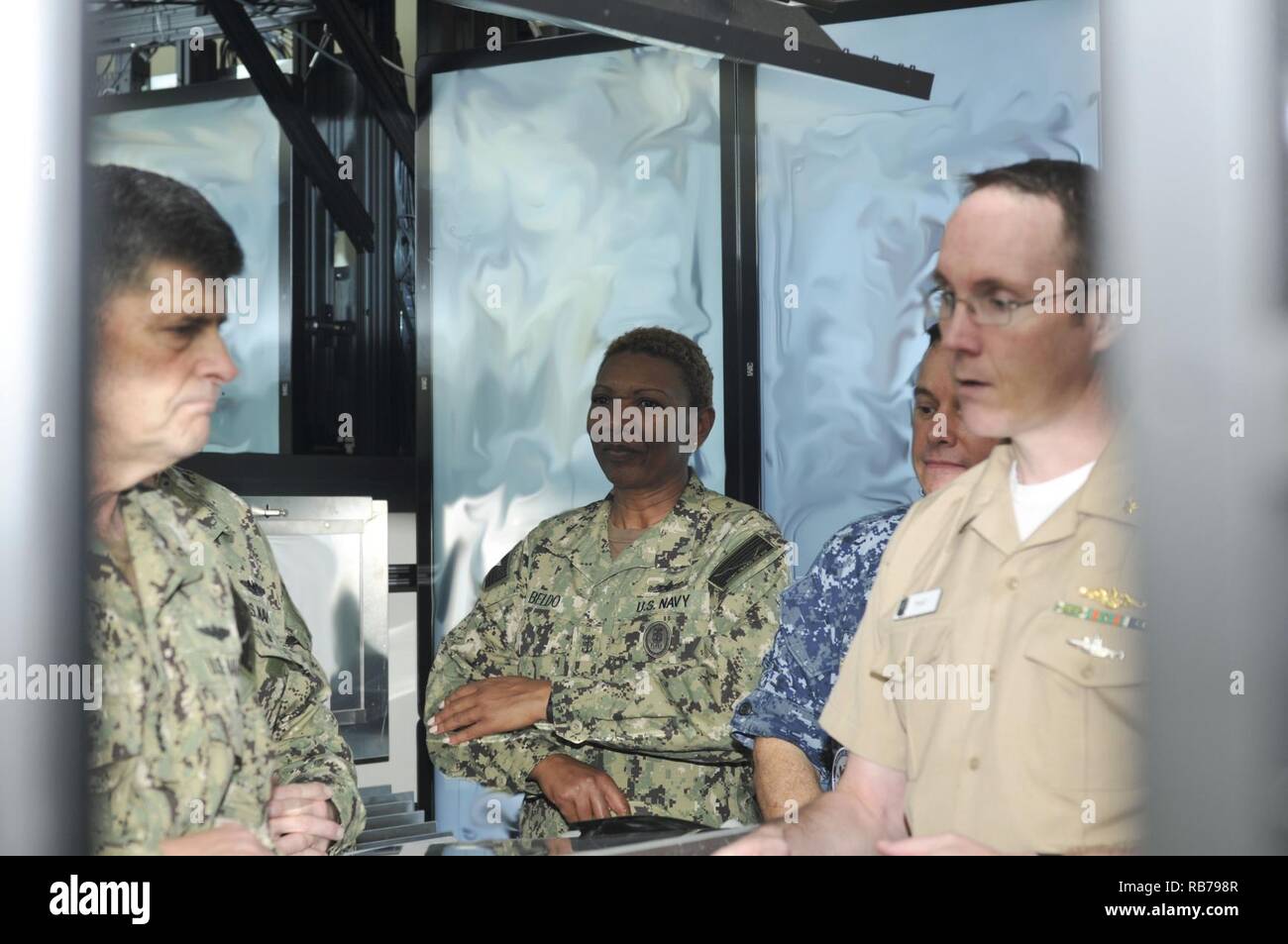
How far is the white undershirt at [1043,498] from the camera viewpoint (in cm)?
198

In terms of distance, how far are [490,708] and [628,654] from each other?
0.41 metres

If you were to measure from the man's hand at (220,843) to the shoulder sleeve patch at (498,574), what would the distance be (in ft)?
5.45

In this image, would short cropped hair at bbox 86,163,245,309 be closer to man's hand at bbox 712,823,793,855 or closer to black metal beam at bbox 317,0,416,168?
man's hand at bbox 712,823,793,855

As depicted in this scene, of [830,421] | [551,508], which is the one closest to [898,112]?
[830,421]

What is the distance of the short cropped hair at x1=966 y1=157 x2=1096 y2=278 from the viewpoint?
2111 millimetres

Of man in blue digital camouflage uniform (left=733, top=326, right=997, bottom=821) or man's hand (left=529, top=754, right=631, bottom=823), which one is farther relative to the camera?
man's hand (left=529, top=754, right=631, bottom=823)

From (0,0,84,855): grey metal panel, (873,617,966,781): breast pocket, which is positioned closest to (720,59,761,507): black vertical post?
(873,617,966,781): breast pocket

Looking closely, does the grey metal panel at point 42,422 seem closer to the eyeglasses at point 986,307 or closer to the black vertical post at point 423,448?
the eyeglasses at point 986,307

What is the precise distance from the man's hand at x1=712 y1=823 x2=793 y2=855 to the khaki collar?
0.57 m

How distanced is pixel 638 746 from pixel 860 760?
1.09 metres

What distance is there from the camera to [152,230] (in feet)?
6.50

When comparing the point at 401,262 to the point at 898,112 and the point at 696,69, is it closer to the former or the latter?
the point at 696,69

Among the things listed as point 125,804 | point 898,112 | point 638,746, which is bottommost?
point 638,746

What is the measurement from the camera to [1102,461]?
6.22 feet
